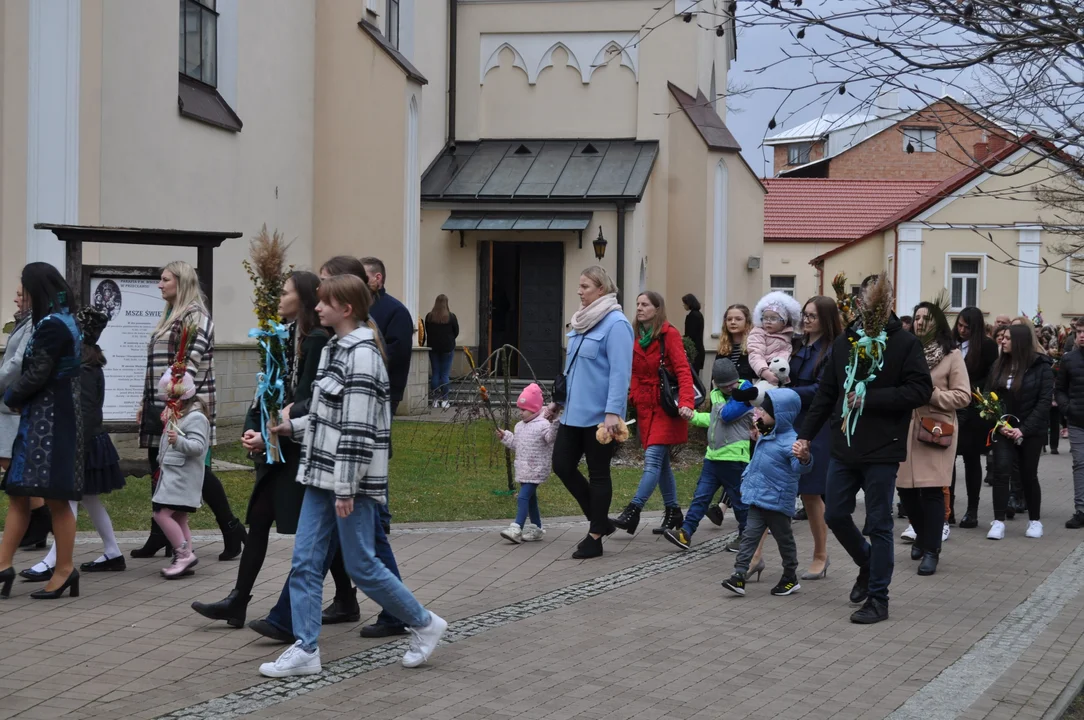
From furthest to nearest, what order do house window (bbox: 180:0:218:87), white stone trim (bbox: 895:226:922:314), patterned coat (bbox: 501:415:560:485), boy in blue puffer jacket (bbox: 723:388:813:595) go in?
white stone trim (bbox: 895:226:922:314), house window (bbox: 180:0:218:87), patterned coat (bbox: 501:415:560:485), boy in blue puffer jacket (bbox: 723:388:813:595)

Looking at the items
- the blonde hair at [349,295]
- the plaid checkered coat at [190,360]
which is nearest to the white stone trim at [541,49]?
the plaid checkered coat at [190,360]

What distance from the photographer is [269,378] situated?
6.55 metres

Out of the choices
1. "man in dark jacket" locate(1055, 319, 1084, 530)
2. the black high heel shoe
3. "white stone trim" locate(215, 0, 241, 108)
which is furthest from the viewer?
"white stone trim" locate(215, 0, 241, 108)

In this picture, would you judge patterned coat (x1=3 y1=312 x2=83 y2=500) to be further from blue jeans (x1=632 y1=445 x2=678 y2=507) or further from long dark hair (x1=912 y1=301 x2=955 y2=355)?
long dark hair (x1=912 y1=301 x2=955 y2=355)

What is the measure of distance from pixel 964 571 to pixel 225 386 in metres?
10.9

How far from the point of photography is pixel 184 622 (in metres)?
7.04

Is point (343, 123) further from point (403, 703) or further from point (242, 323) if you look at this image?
point (403, 703)

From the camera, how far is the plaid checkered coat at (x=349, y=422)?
5.81 metres

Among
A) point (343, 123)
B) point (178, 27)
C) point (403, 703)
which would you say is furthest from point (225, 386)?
point (403, 703)

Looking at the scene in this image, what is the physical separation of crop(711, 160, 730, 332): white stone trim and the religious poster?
1842 cm

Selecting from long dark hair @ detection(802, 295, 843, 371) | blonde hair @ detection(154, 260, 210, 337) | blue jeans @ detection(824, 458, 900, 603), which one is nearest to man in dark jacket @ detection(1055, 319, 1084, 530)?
long dark hair @ detection(802, 295, 843, 371)

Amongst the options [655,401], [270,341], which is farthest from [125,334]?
[270,341]

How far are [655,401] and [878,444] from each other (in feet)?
9.20

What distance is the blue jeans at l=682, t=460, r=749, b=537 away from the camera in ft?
32.2
